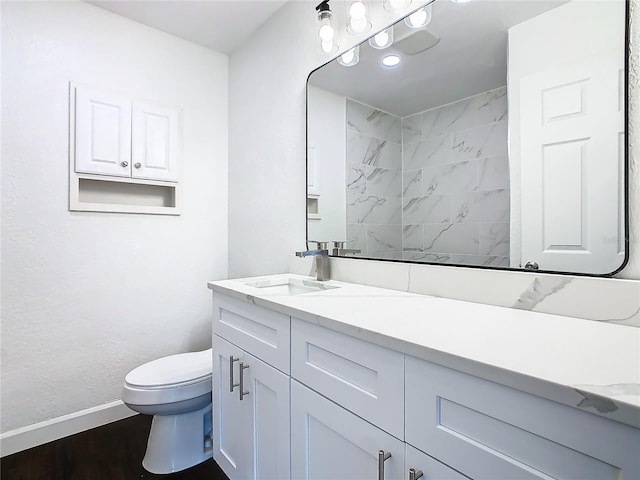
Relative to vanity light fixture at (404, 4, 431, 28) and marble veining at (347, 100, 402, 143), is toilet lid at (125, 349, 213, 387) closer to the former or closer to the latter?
marble veining at (347, 100, 402, 143)

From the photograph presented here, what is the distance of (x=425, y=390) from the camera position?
67 centimetres

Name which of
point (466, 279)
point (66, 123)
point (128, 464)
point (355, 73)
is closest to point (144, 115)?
point (66, 123)

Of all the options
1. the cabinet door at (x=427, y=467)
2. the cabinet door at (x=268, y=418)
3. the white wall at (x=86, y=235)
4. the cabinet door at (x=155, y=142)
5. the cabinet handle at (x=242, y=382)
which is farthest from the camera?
the cabinet door at (x=155, y=142)

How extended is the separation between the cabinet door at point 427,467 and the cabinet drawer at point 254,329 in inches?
17.9

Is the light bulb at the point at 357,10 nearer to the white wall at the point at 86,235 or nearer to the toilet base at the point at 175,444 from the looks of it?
the white wall at the point at 86,235

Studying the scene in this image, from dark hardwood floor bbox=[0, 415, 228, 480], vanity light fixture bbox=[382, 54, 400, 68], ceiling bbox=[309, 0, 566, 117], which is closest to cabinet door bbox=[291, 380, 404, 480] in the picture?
dark hardwood floor bbox=[0, 415, 228, 480]

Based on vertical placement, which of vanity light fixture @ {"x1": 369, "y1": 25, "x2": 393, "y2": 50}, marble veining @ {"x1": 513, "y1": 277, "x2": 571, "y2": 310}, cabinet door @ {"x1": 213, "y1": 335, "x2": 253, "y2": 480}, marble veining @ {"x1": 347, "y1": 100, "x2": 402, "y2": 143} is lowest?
cabinet door @ {"x1": 213, "y1": 335, "x2": 253, "y2": 480}

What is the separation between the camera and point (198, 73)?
2342 millimetres

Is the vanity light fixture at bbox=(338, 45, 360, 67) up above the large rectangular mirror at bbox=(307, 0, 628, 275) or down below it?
above

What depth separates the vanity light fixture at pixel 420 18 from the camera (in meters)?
1.25

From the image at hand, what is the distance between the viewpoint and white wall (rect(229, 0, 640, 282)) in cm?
183

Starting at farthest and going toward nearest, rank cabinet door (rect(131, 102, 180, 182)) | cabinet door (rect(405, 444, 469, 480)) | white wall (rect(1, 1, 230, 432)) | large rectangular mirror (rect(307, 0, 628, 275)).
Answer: cabinet door (rect(131, 102, 180, 182)), white wall (rect(1, 1, 230, 432)), large rectangular mirror (rect(307, 0, 628, 275)), cabinet door (rect(405, 444, 469, 480))

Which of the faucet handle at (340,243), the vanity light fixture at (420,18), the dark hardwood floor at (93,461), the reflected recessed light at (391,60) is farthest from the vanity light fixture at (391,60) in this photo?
the dark hardwood floor at (93,461)

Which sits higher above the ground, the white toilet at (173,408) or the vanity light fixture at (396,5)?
the vanity light fixture at (396,5)
